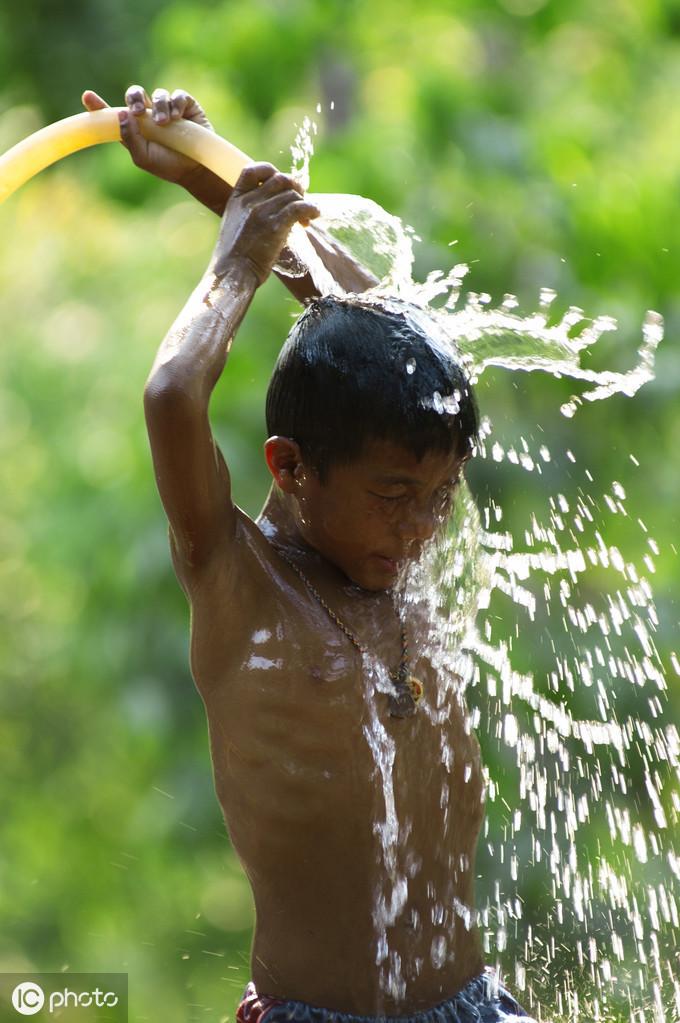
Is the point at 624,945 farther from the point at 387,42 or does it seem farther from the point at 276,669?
the point at 387,42

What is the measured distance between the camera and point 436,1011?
201 cm

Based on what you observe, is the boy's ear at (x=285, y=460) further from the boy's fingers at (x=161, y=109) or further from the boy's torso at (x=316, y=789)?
the boy's fingers at (x=161, y=109)

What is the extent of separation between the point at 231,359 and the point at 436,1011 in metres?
2.92

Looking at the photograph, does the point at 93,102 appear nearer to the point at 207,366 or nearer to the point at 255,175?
the point at 255,175

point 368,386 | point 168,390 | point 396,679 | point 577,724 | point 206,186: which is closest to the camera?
point 168,390

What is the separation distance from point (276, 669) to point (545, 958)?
6.54ft

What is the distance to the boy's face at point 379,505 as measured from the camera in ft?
Answer: 6.37

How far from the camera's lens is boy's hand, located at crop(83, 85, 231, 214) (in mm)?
2098

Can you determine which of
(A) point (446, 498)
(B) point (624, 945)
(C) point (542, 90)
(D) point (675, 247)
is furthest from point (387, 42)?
(A) point (446, 498)

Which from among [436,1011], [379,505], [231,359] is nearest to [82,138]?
[379,505]

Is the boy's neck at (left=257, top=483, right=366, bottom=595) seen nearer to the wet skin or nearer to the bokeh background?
the wet skin

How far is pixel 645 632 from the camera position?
14.1 ft

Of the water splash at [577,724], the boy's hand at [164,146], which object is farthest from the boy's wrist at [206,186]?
the water splash at [577,724]

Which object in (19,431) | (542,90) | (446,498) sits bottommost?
(446,498)
